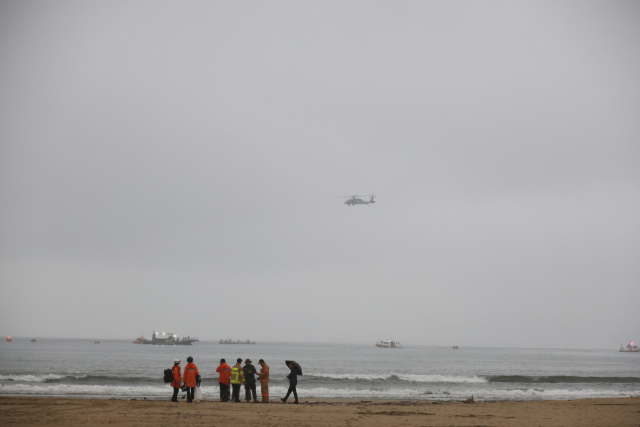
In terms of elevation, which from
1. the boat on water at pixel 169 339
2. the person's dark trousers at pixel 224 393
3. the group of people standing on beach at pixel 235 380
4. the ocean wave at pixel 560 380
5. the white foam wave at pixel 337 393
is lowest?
the boat on water at pixel 169 339

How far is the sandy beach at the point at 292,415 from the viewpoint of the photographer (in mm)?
12195

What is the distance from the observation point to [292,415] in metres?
13.8

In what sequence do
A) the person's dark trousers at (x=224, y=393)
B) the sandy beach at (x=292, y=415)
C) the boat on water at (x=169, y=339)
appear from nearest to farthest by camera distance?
the sandy beach at (x=292, y=415)
the person's dark trousers at (x=224, y=393)
the boat on water at (x=169, y=339)

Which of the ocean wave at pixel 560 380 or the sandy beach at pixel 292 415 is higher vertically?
the sandy beach at pixel 292 415

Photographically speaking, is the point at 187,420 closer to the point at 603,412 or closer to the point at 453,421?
the point at 453,421

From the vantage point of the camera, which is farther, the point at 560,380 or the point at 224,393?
the point at 560,380

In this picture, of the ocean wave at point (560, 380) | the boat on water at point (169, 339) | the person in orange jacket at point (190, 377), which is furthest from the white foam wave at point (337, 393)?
the boat on water at point (169, 339)

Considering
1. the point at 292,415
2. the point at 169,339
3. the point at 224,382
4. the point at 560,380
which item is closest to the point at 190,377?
the point at 224,382

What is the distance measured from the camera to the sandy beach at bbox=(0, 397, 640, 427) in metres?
12.2

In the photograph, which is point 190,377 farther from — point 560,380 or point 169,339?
point 169,339

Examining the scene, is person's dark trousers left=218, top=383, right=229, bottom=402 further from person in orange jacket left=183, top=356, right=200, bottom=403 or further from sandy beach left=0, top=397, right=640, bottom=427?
sandy beach left=0, top=397, right=640, bottom=427

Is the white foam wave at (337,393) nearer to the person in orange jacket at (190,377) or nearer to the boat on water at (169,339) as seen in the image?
the person in orange jacket at (190,377)

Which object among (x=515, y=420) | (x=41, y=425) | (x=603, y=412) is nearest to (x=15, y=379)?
(x=41, y=425)

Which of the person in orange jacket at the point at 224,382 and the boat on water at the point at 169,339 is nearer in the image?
the person in orange jacket at the point at 224,382
